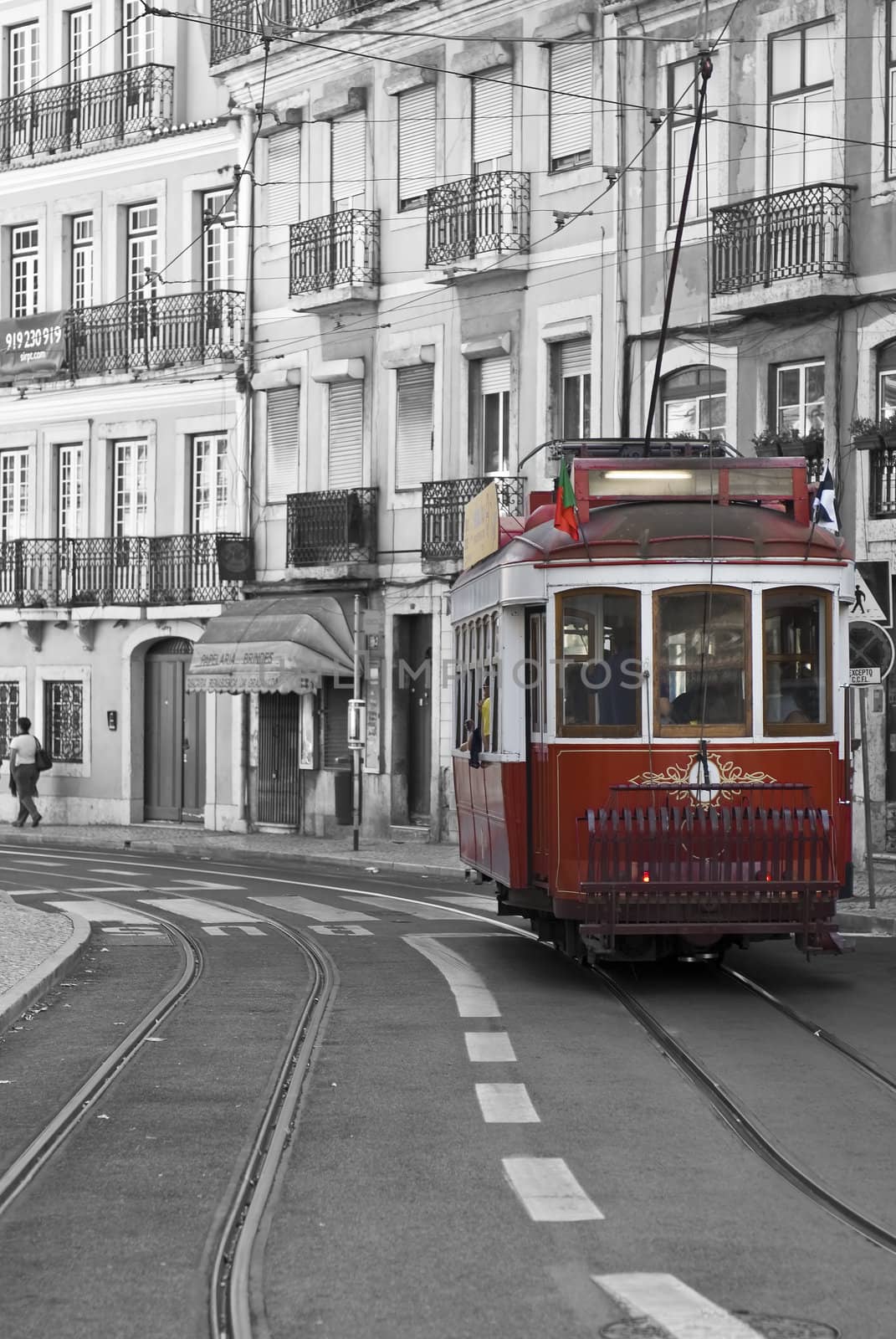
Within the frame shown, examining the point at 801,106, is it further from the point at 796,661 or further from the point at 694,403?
the point at 796,661

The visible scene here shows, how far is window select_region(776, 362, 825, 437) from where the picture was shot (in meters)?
28.3

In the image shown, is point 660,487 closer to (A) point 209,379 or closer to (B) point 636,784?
(B) point 636,784

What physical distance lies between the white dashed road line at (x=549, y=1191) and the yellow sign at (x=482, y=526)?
8268 mm

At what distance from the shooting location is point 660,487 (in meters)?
15.0

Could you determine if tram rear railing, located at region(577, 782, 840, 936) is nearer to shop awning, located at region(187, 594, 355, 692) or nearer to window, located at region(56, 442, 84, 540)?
shop awning, located at region(187, 594, 355, 692)

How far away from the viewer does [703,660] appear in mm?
14453

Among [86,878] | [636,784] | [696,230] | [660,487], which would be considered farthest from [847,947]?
[696,230]

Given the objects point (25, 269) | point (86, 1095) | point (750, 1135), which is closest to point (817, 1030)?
point (750, 1135)

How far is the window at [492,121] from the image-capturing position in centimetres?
3406

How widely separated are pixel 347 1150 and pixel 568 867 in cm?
548

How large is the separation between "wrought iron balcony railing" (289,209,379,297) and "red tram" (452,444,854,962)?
21729 mm

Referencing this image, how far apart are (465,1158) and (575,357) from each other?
25.1 metres

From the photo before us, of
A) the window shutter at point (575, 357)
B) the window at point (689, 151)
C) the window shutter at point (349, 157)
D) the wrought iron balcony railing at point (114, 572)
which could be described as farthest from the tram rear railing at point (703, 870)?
the wrought iron balcony railing at point (114, 572)

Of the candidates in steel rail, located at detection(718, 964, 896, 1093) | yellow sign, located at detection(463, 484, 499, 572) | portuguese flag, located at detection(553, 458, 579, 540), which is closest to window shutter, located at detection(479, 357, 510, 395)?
yellow sign, located at detection(463, 484, 499, 572)
